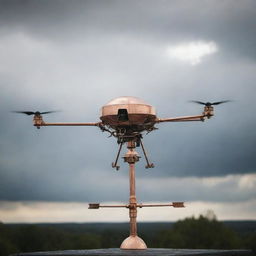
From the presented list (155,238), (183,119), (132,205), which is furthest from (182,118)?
(155,238)

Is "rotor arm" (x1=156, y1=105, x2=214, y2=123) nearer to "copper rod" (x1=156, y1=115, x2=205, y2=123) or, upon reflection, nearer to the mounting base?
"copper rod" (x1=156, y1=115, x2=205, y2=123)

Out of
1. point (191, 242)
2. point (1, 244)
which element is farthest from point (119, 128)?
point (191, 242)

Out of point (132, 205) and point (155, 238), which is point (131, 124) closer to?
point (132, 205)

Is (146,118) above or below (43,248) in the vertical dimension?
below

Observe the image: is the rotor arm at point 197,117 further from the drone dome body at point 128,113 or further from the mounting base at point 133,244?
the mounting base at point 133,244

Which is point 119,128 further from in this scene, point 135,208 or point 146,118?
point 135,208

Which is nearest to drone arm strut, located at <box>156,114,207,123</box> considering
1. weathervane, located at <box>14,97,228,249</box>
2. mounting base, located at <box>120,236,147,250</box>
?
weathervane, located at <box>14,97,228,249</box>

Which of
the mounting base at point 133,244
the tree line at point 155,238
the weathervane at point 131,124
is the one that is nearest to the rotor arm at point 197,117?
the weathervane at point 131,124
